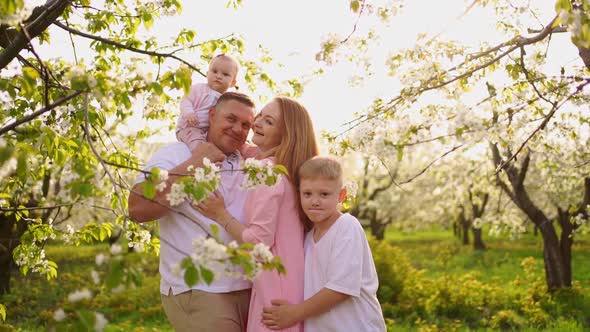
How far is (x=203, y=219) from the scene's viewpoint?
3.13 m

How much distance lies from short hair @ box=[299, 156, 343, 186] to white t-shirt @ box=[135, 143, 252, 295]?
31 cm

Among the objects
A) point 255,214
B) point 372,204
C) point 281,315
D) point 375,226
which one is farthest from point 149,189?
point 375,226

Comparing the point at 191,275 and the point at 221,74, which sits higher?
the point at 221,74

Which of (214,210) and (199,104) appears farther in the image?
(199,104)

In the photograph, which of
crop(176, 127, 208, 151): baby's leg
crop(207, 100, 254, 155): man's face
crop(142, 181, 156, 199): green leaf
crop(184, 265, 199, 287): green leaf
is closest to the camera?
crop(184, 265, 199, 287): green leaf

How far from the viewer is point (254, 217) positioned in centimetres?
298

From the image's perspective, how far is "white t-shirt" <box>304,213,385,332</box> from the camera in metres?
3.00

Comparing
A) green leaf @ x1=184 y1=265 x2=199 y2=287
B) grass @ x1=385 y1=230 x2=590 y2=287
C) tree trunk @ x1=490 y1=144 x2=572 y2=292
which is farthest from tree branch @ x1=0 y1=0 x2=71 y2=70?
grass @ x1=385 y1=230 x2=590 y2=287

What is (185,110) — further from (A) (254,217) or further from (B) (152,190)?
(B) (152,190)

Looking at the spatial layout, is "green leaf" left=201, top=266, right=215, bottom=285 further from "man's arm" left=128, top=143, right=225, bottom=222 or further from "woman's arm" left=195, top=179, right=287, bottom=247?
"man's arm" left=128, top=143, right=225, bottom=222

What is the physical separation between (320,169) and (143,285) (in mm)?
10006

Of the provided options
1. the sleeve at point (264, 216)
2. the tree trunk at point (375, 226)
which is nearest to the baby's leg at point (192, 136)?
the sleeve at point (264, 216)

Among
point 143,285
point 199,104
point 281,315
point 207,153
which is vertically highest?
point 199,104

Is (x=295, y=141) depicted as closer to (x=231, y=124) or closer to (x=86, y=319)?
(x=231, y=124)
